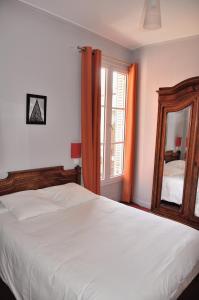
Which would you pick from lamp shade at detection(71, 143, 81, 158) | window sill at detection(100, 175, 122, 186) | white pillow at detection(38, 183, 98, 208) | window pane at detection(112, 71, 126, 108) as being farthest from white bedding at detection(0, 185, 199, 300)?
window pane at detection(112, 71, 126, 108)

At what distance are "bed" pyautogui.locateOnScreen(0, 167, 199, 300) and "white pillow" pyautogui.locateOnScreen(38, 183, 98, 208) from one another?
0.7 inches

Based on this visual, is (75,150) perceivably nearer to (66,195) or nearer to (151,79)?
(66,195)

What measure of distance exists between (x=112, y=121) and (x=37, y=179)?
1.69 m

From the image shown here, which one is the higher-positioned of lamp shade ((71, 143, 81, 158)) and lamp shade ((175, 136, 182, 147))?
lamp shade ((175, 136, 182, 147))

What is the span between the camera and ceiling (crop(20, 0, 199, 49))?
2.38m

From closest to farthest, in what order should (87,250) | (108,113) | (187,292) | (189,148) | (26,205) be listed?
1. (187,292)
2. (87,250)
3. (26,205)
4. (189,148)
5. (108,113)

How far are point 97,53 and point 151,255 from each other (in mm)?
2633

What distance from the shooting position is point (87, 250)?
1.59 metres

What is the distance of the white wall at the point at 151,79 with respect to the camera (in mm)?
3330

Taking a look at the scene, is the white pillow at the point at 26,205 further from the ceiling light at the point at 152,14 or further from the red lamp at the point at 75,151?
the ceiling light at the point at 152,14

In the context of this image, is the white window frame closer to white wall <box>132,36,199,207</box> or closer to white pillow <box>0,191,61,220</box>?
white wall <box>132,36,199,207</box>

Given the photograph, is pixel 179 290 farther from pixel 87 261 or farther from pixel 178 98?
pixel 178 98

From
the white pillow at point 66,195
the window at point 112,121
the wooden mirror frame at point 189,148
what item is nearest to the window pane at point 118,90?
the window at point 112,121

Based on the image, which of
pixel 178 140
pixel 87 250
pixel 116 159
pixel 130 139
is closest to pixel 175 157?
pixel 178 140
